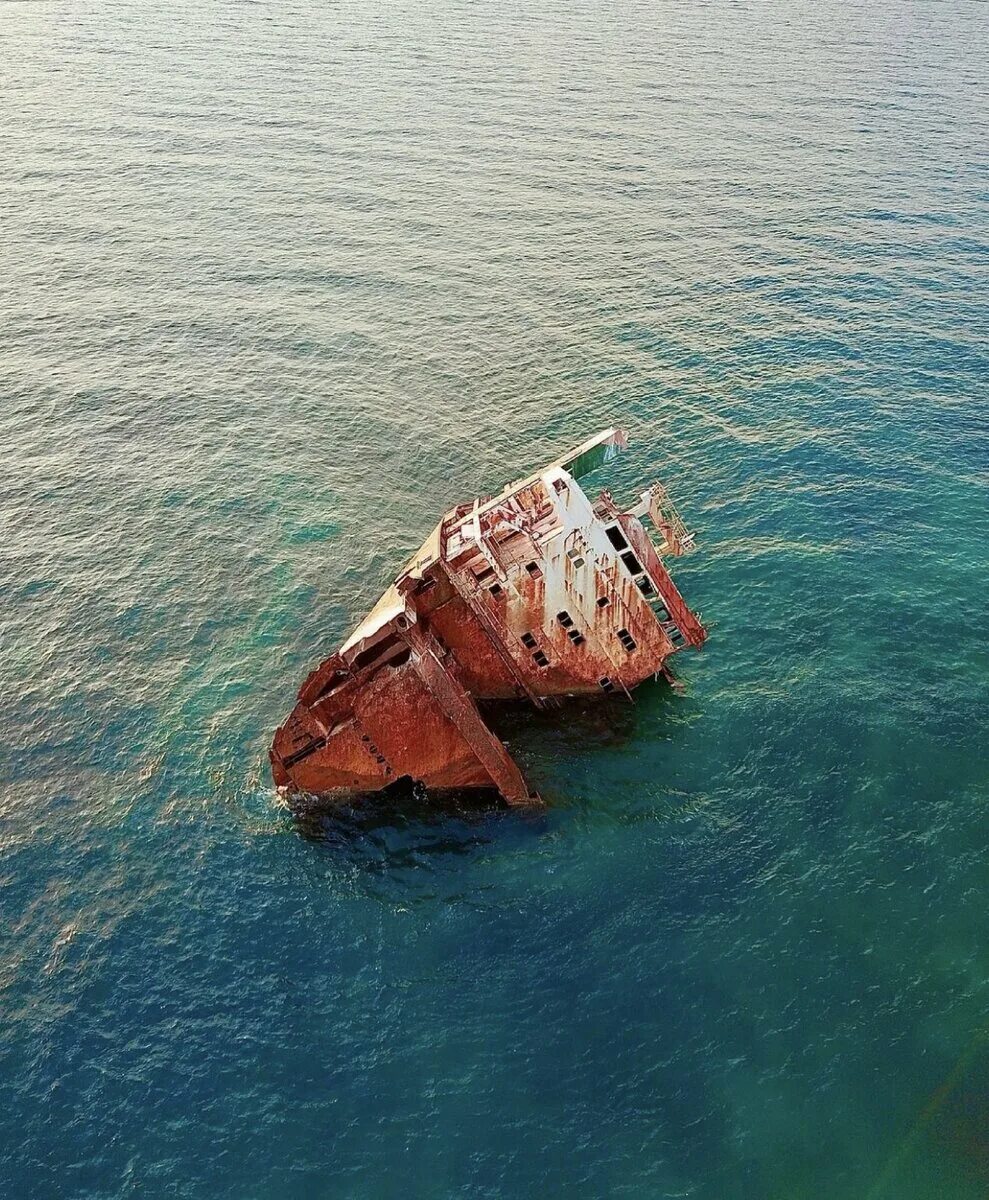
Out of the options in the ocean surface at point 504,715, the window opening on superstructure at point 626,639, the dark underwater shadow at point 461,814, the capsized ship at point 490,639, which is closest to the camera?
the ocean surface at point 504,715

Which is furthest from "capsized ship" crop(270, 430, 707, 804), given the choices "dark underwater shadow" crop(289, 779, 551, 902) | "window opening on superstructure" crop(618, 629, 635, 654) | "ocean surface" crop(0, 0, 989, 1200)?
"ocean surface" crop(0, 0, 989, 1200)

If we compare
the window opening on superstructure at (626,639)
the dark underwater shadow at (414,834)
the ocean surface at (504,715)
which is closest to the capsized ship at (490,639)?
the window opening on superstructure at (626,639)

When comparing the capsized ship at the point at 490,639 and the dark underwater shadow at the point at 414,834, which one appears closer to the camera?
the dark underwater shadow at the point at 414,834

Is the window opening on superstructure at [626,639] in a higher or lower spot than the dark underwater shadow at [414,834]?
higher

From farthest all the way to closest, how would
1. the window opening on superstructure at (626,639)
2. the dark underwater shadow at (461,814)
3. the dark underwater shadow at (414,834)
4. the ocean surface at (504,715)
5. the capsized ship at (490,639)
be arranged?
the window opening on superstructure at (626,639) < the capsized ship at (490,639) < the dark underwater shadow at (461,814) < the dark underwater shadow at (414,834) < the ocean surface at (504,715)

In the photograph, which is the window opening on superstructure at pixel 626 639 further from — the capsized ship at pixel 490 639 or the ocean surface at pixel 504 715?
the ocean surface at pixel 504 715

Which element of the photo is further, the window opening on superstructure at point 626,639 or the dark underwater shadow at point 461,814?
the window opening on superstructure at point 626,639

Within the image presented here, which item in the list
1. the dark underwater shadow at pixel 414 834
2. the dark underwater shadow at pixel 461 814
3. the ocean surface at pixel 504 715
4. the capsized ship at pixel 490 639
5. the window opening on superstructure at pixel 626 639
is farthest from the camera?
the window opening on superstructure at pixel 626 639

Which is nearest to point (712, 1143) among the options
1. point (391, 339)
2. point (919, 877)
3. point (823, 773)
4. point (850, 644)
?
point (919, 877)

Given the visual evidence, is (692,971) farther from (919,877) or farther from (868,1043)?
(919,877)
